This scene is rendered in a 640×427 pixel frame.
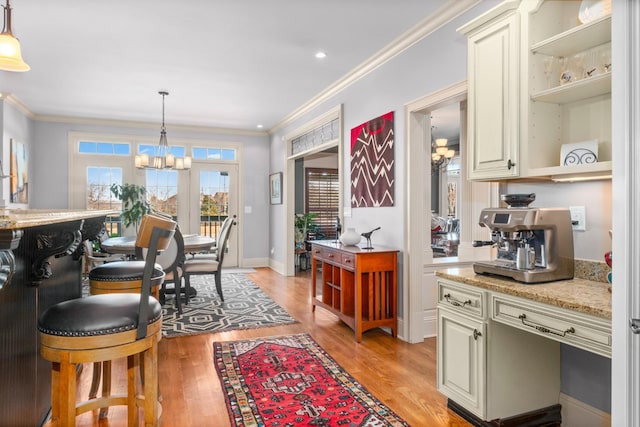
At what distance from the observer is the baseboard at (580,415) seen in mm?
2039

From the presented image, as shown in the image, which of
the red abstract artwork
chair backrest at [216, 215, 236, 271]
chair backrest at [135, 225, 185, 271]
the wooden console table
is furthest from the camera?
chair backrest at [216, 215, 236, 271]

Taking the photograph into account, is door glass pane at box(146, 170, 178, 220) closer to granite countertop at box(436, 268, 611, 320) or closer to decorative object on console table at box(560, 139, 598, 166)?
granite countertop at box(436, 268, 611, 320)

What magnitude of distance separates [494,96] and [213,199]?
6.24 meters

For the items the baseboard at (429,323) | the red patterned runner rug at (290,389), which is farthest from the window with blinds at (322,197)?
the red patterned runner rug at (290,389)

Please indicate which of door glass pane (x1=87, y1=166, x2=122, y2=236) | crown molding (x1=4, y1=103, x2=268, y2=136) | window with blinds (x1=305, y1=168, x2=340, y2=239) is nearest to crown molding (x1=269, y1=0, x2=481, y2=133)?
crown molding (x1=4, y1=103, x2=268, y2=136)

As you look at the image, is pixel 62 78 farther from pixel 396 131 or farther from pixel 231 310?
pixel 396 131

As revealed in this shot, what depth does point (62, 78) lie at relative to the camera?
4.86m

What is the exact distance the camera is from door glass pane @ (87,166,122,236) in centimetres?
701

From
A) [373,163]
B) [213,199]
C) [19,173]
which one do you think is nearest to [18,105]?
[19,173]

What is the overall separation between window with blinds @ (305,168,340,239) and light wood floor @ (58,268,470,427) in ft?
16.2

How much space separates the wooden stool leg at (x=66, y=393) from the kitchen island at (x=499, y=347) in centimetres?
186

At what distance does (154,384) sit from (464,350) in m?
1.58

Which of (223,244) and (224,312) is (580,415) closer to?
(224,312)

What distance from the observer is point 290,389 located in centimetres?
263
